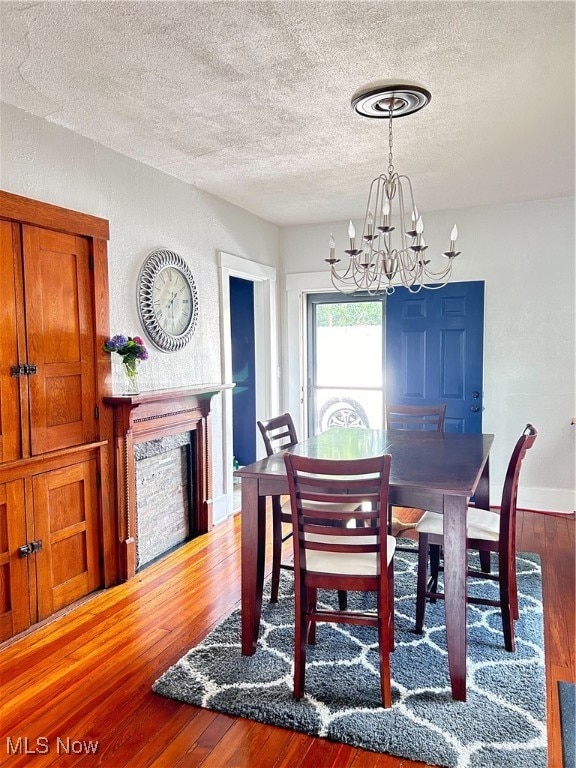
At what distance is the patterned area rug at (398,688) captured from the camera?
191cm

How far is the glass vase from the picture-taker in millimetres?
3285

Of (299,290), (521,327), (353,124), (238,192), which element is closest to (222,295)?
(238,192)

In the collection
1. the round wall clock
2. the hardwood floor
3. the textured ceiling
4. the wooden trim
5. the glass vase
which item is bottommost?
the hardwood floor

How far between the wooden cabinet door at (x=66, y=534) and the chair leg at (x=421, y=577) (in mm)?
1832

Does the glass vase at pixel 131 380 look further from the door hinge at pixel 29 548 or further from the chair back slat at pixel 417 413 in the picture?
the chair back slat at pixel 417 413

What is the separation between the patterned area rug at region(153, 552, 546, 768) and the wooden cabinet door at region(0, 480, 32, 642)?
0.89m

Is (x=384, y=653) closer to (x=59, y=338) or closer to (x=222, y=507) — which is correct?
(x=59, y=338)

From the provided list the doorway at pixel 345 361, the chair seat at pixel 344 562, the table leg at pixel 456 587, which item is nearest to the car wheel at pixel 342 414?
the doorway at pixel 345 361

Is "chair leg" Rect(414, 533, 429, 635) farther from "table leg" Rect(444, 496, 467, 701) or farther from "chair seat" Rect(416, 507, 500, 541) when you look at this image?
"table leg" Rect(444, 496, 467, 701)

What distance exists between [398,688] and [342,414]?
11.4ft

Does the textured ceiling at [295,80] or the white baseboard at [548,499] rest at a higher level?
the textured ceiling at [295,80]

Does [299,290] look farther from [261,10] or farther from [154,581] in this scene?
[261,10]

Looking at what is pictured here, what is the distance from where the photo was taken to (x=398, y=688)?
221cm

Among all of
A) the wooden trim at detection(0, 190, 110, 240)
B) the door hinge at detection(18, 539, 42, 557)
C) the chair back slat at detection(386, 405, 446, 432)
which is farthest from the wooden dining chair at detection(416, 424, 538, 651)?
the wooden trim at detection(0, 190, 110, 240)
